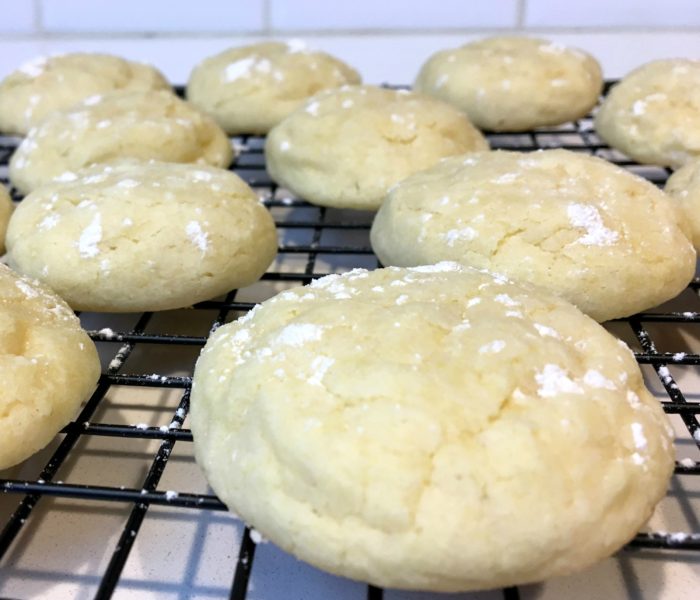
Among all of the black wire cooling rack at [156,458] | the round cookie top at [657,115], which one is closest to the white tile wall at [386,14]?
the round cookie top at [657,115]

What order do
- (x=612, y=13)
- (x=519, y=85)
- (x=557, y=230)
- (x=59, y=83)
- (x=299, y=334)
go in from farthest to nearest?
(x=612, y=13) < (x=59, y=83) < (x=519, y=85) < (x=557, y=230) < (x=299, y=334)

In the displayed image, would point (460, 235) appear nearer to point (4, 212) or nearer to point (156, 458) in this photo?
point (156, 458)

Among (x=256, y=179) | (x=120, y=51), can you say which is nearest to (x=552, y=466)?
(x=256, y=179)

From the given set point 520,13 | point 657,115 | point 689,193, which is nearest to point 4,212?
point 689,193

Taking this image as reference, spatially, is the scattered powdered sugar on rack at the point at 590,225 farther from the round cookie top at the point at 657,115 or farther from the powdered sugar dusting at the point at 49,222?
the powdered sugar dusting at the point at 49,222

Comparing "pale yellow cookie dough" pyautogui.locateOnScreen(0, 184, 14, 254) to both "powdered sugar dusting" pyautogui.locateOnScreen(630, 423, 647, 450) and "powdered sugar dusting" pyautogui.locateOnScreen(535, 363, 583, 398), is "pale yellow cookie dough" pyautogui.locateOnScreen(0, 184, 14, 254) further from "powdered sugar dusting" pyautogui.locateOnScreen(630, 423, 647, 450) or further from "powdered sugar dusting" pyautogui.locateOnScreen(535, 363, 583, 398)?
"powdered sugar dusting" pyautogui.locateOnScreen(630, 423, 647, 450)

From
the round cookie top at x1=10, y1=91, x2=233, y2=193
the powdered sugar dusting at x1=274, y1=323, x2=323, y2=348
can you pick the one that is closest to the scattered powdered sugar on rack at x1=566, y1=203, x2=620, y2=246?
the powdered sugar dusting at x1=274, y1=323, x2=323, y2=348
